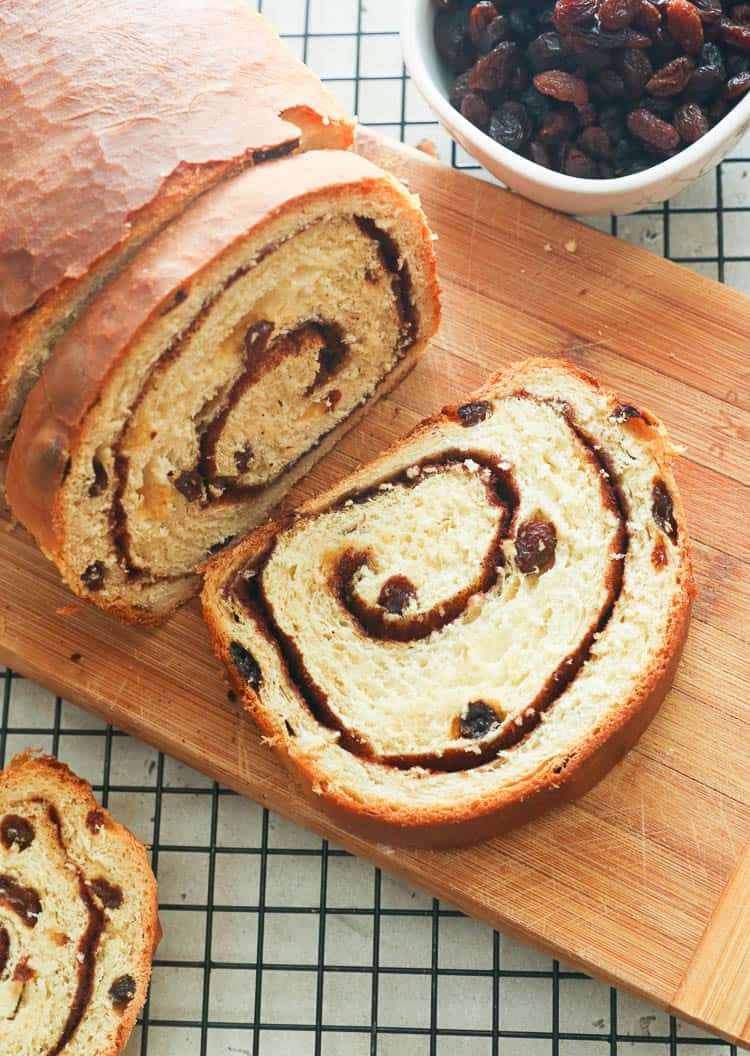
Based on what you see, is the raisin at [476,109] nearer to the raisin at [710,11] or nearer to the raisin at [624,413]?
the raisin at [710,11]

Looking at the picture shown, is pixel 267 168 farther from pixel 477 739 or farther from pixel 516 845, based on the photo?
pixel 516 845

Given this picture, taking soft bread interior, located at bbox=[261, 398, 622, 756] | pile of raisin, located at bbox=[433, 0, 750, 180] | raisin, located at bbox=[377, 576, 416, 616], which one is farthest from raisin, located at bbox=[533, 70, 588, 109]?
raisin, located at bbox=[377, 576, 416, 616]

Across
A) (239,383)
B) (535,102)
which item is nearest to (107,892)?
(239,383)

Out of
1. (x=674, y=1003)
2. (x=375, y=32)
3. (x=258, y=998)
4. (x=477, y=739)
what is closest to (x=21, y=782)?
(x=258, y=998)

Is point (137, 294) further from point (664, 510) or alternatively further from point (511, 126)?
point (664, 510)

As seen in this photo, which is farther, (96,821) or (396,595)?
(96,821)
